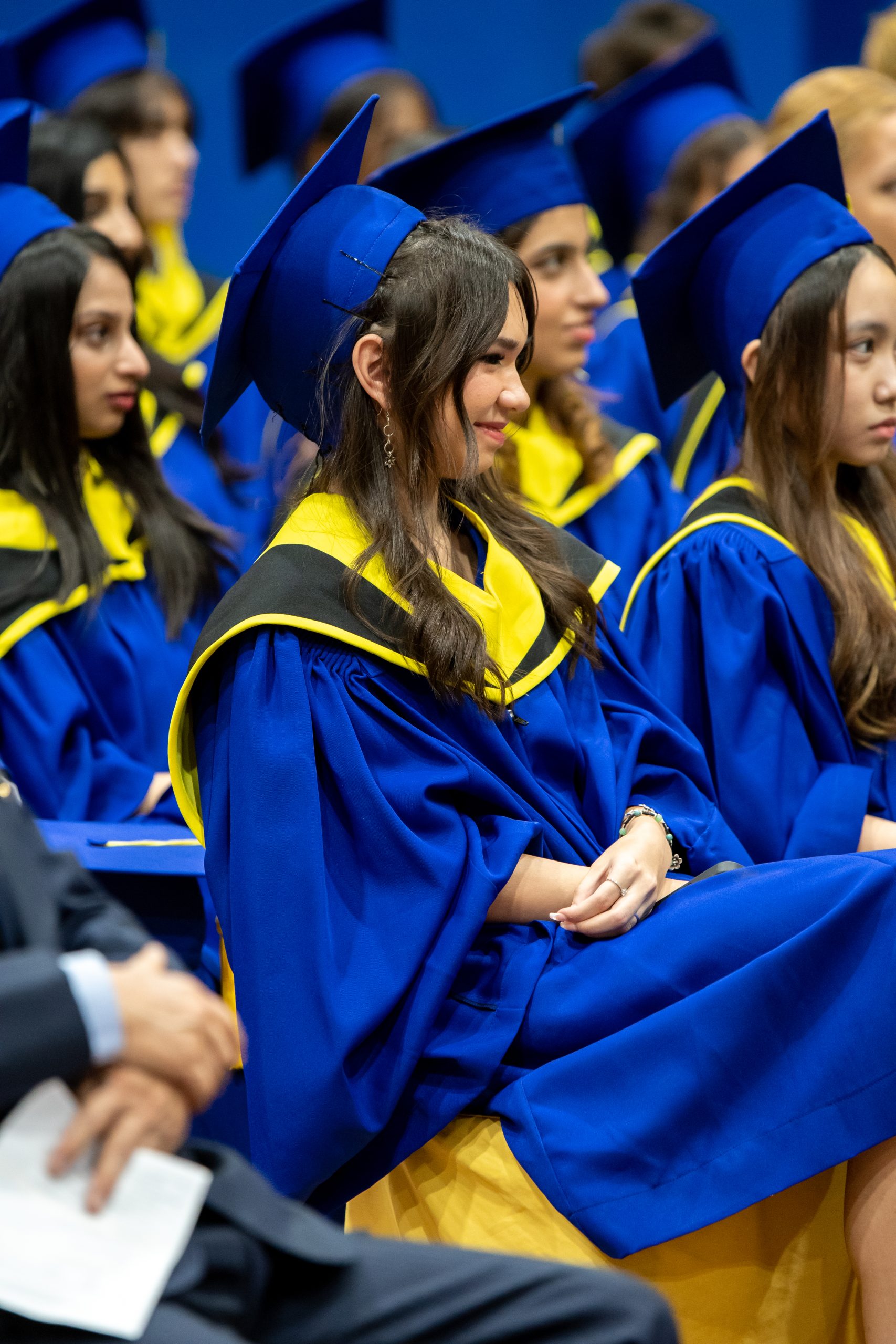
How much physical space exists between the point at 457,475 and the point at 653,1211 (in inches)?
37.3

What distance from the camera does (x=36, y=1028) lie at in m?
1.20

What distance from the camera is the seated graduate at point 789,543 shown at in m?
2.49

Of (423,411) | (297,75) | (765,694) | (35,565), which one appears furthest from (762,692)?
(297,75)

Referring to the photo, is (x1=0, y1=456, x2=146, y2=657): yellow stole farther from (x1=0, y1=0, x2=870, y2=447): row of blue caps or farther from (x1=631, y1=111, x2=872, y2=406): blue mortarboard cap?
(x1=631, y1=111, x2=872, y2=406): blue mortarboard cap

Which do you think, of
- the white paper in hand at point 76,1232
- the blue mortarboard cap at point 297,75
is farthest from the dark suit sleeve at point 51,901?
the blue mortarboard cap at point 297,75

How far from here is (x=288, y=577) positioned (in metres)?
1.99

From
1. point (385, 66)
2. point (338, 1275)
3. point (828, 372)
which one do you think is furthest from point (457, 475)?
point (385, 66)

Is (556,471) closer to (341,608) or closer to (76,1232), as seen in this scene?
(341,608)

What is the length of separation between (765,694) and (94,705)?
1.22 metres

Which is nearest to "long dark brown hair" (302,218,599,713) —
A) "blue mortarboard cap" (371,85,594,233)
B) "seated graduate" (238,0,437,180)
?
"blue mortarboard cap" (371,85,594,233)

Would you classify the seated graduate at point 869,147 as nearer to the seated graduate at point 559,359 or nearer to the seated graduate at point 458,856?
the seated graduate at point 559,359

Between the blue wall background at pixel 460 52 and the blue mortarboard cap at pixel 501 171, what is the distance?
13.0 ft

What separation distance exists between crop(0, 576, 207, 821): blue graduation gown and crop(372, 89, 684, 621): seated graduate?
77 centimetres

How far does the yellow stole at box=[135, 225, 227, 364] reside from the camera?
4.85m
